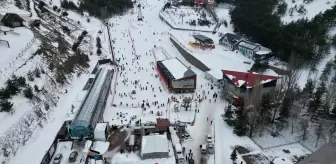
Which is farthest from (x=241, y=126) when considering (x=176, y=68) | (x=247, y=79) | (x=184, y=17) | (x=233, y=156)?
(x=184, y=17)

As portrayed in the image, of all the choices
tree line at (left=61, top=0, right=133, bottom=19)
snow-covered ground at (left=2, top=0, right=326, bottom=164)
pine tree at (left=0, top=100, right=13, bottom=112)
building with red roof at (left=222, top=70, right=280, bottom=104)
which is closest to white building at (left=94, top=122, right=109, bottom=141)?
snow-covered ground at (left=2, top=0, right=326, bottom=164)

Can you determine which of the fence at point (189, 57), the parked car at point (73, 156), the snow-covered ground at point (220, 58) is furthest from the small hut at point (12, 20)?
the parked car at point (73, 156)

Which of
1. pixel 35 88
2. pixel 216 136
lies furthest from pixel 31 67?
pixel 216 136

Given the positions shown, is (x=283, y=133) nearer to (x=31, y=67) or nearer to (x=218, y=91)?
(x=218, y=91)

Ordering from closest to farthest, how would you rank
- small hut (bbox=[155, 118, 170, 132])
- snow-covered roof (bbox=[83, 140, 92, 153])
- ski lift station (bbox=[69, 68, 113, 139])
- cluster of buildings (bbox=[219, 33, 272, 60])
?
snow-covered roof (bbox=[83, 140, 92, 153]) → ski lift station (bbox=[69, 68, 113, 139]) → small hut (bbox=[155, 118, 170, 132]) → cluster of buildings (bbox=[219, 33, 272, 60])

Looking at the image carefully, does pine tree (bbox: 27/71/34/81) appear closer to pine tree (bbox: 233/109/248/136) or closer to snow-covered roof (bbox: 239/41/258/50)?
pine tree (bbox: 233/109/248/136)

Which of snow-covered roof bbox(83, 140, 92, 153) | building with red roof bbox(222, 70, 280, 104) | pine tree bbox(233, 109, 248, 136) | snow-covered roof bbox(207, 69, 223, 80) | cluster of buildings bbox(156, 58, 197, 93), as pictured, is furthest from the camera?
snow-covered roof bbox(207, 69, 223, 80)
